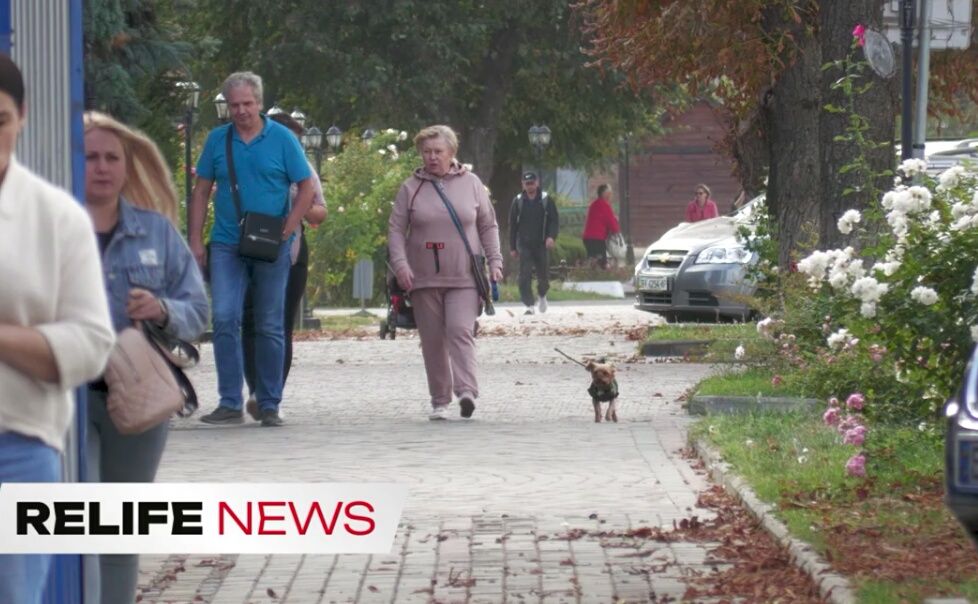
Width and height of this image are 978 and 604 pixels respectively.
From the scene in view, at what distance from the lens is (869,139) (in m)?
16.0

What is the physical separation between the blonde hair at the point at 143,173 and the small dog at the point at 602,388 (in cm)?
757

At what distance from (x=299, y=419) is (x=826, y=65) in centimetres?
463

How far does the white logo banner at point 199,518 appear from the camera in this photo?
4262mm

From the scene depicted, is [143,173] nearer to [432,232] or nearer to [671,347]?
[432,232]

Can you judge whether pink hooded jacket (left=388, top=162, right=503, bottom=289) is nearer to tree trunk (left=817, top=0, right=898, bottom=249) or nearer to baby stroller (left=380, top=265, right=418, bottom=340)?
baby stroller (left=380, top=265, right=418, bottom=340)

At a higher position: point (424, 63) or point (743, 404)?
point (424, 63)

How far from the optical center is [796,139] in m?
17.6

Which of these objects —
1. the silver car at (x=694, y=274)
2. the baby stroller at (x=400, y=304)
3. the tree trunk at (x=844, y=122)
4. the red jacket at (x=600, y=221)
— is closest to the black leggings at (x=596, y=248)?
the red jacket at (x=600, y=221)

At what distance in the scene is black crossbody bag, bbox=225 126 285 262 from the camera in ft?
40.4

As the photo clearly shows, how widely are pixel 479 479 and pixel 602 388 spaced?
2.81 meters

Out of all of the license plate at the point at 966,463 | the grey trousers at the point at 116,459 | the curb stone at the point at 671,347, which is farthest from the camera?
the curb stone at the point at 671,347

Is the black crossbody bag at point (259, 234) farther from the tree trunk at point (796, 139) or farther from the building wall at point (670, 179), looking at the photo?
the building wall at point (670, 179)

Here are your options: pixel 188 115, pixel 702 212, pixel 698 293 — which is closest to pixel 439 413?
pixel 698 293

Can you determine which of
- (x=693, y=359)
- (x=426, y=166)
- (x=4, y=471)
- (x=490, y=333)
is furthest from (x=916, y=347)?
(x=490, y=333)
